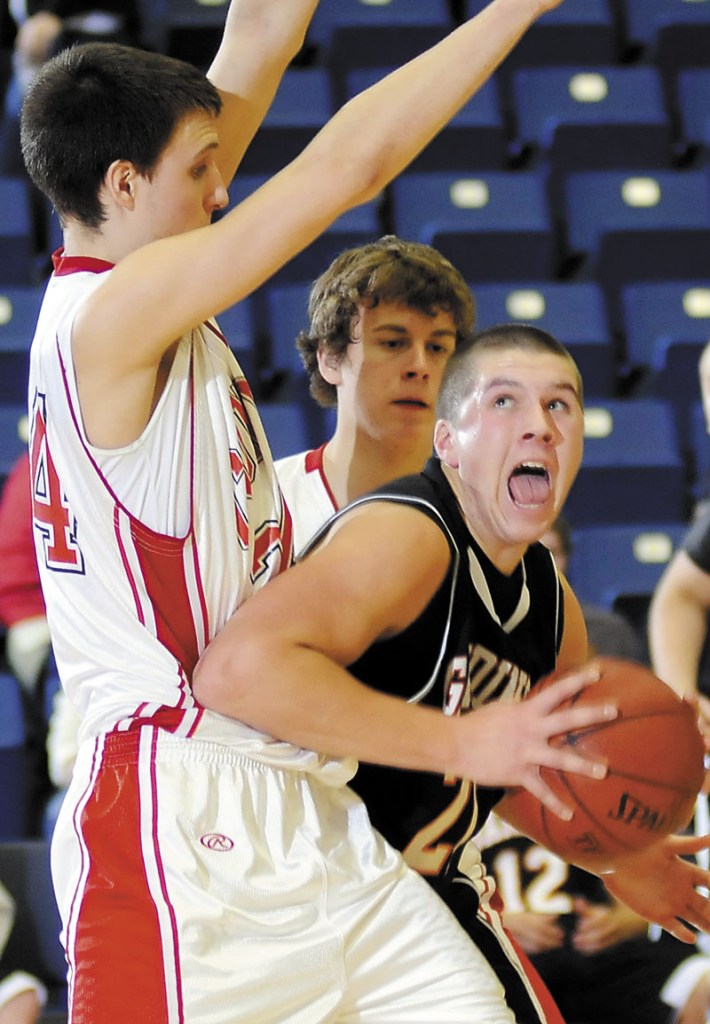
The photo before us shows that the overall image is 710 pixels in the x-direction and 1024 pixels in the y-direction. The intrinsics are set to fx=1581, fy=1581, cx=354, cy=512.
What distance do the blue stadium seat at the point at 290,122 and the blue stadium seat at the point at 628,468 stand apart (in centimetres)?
188

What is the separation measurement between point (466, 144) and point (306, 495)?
13.8 ft

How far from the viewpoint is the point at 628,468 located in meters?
6.36

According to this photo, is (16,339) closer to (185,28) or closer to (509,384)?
(185,28)

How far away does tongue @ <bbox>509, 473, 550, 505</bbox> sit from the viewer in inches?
109

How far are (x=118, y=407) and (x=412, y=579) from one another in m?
0.54

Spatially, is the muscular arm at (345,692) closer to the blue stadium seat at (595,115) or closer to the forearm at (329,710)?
the forearm at (329,710)

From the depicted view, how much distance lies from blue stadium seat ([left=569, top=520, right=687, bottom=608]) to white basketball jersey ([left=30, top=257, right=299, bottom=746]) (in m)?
3.49

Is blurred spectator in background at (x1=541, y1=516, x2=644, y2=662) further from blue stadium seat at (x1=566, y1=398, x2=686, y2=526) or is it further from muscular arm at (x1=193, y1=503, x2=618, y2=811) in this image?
muscular arm at (x1=193, y1=503, x2=618, y2=811)

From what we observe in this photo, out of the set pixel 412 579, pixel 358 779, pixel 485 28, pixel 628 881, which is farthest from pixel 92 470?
pixel 628 881

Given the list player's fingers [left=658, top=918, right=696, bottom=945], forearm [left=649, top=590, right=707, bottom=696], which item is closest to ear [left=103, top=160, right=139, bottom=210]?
player's fingers [left=658, top=918, right=696, bottom=945]

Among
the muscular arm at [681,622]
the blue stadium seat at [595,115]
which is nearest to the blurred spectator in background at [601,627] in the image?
the muscular arm at [681,622]

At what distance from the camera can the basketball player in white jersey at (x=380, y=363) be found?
146 inches

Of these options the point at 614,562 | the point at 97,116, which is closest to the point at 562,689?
the point at 97,116

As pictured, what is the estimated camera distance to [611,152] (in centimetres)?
762
